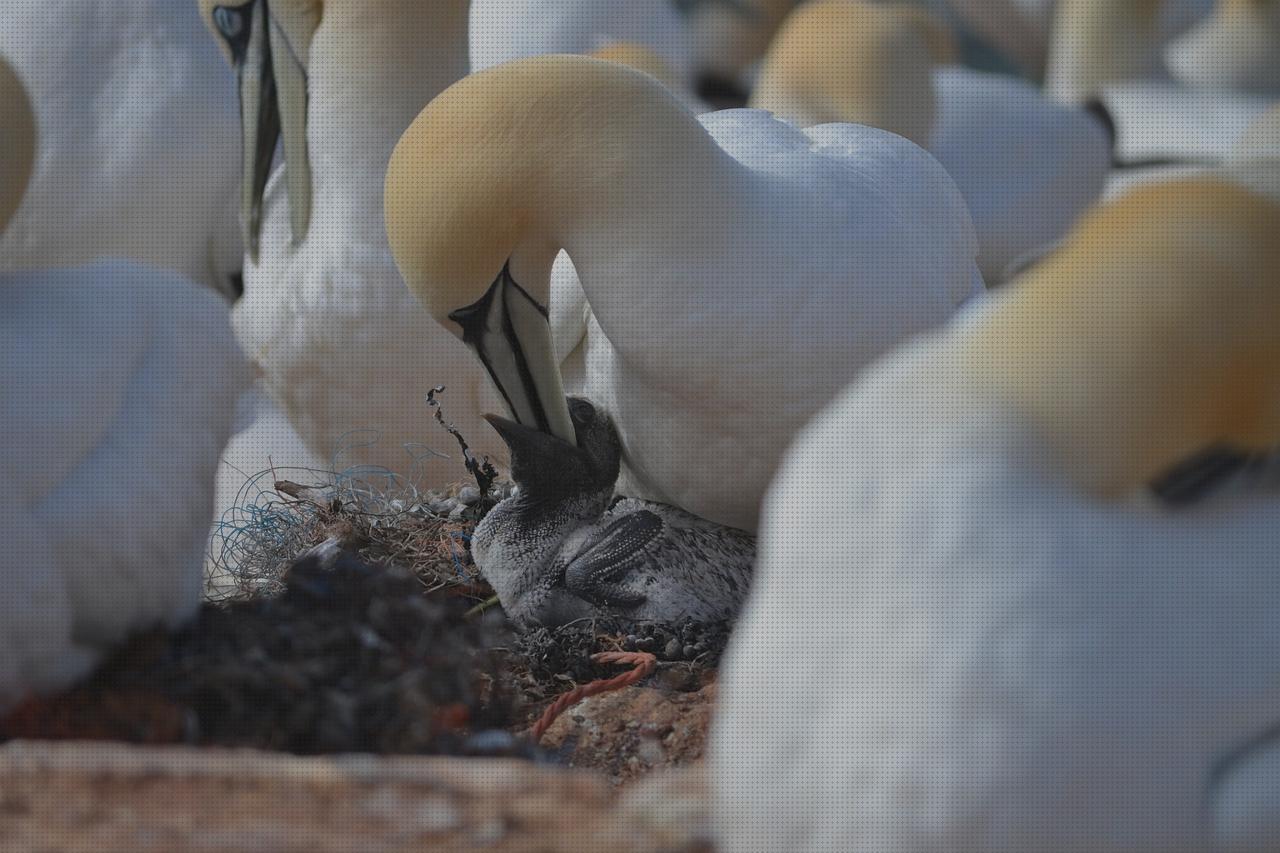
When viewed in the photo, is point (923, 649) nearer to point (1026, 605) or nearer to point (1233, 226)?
point (1026, 605)

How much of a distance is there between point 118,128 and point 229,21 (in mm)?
632

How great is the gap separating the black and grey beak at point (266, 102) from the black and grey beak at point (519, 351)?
1107 millimetres

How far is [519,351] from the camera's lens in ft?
10.2

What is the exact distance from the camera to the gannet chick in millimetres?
3121

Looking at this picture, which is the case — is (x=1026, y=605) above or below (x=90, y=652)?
above

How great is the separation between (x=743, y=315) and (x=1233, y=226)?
3.31 feet

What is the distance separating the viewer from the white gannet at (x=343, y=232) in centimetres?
395

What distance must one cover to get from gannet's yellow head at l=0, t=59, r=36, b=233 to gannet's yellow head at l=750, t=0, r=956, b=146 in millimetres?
3559

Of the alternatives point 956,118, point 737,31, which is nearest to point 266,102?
Answer: point 956,118

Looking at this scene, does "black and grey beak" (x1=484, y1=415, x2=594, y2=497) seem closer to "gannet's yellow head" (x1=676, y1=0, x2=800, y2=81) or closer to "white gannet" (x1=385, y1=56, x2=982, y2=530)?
"white gannet" (x1=385, y1=56, x2=982, y2=530)

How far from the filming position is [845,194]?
2.96 metres

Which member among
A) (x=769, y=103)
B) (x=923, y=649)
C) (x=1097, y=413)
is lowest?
(x=769, y=103)

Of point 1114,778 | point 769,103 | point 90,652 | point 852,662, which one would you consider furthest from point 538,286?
point 769,103

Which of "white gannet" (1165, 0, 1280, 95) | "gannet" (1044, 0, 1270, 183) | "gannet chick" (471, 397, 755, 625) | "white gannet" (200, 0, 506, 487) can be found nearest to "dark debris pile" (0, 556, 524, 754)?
"gannet chick" (471, 397, 755, 625)
